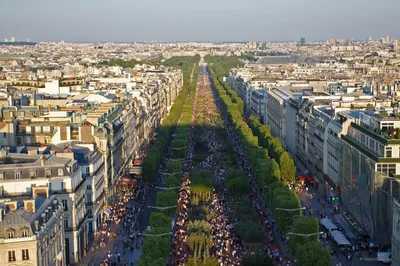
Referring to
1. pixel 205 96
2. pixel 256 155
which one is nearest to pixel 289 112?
pixel 256 155

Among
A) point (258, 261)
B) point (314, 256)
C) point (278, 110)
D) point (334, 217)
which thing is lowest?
point (334, 217)

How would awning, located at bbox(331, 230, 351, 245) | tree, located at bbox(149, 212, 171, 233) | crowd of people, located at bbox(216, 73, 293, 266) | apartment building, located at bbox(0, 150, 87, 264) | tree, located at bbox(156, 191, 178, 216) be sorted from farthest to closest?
tree, located at bbox(156, 191, 178, 216) → tree, located at bbox(149, 212, 171, 233) → awning, located at bbox(331, 230, 351, 245) → crowd of people, located at bbox(216, 73, 293, 266) → apartment building, located at bbox(0, 150, 87, 264)

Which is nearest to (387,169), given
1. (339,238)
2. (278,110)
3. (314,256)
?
(339,238)

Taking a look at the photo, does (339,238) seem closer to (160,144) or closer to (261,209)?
(261,209)

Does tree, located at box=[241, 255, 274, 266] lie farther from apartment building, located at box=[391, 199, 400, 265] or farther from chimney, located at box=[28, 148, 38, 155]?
chimney, located at box=[28, 148, 38, 155]

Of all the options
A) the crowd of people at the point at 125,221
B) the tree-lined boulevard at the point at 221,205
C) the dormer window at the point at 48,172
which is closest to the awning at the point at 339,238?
the tree-lined boulevard at the point at 221,205

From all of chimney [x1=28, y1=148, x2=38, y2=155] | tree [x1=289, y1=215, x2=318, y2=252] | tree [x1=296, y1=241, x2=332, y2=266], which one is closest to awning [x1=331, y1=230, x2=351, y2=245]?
tree [x1=289, y1=215, x2=318, y2=252]
